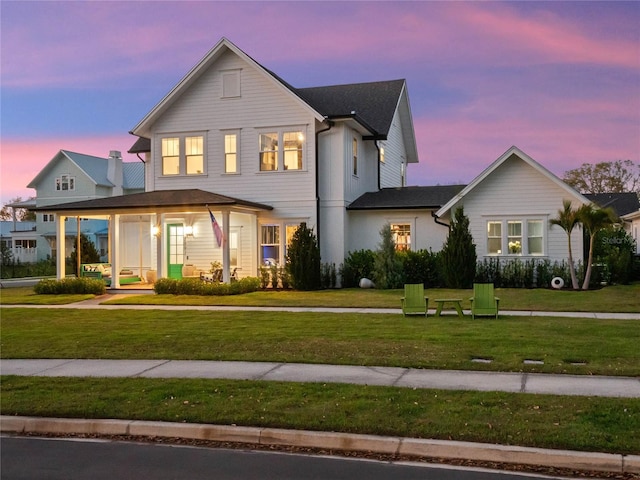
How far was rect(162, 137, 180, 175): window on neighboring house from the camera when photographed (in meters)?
28.6

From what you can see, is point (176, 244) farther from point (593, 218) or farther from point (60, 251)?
point (593, 218)

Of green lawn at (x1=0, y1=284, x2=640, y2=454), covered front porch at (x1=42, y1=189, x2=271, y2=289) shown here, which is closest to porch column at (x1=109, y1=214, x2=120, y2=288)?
covered front porch at (x1=42, y1=189, x2=271, y2=289)

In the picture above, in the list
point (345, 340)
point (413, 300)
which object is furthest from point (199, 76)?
point (345, 340)

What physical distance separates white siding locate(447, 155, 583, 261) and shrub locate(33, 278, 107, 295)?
1432cm

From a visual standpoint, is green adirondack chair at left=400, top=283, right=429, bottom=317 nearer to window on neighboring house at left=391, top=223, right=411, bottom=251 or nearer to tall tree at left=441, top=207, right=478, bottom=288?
tall tree at left=441, top=207, right=478, bottom=288

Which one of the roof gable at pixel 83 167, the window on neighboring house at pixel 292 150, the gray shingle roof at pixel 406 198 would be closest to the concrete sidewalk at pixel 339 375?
the window on neighboring house at pixel 292 150

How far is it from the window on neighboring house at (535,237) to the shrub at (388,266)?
17.6ft

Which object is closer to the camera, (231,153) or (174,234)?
(231,153)

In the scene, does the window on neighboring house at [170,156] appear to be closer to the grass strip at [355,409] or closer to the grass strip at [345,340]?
the grass strip at [345,340]

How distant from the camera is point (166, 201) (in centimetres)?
2536

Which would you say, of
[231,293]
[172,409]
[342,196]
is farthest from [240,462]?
[342,196]

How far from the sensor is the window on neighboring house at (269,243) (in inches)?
1079

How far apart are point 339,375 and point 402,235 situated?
1846cm

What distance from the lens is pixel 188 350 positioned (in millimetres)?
11984
